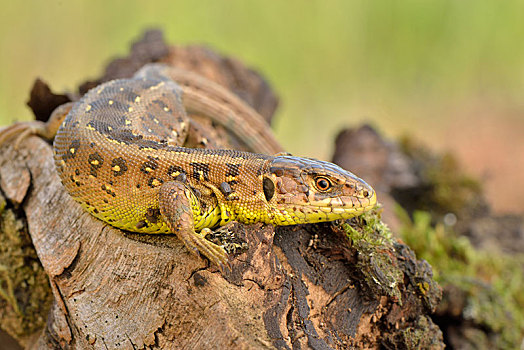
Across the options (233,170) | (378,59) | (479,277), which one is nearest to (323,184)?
(233,170)

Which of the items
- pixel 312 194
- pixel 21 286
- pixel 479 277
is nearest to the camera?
pixel 312 194

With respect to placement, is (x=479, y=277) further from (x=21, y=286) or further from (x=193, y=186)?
(x=21, y=286)

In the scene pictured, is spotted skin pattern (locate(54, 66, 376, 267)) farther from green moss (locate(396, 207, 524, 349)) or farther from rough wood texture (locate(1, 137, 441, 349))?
green moss (locate(396, 207, 524, 349))

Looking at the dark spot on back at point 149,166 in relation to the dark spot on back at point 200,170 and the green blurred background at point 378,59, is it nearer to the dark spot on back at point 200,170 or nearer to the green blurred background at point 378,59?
the dark spot on back at point 200,170

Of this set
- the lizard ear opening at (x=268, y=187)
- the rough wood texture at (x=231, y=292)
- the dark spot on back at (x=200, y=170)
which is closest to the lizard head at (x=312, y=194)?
the lizard ear opening at (x=268, y=187)

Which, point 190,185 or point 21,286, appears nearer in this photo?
point 190,185

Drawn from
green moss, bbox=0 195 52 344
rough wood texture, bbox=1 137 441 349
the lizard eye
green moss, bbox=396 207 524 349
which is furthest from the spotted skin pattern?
green moss, bbox=396 207 524 349
